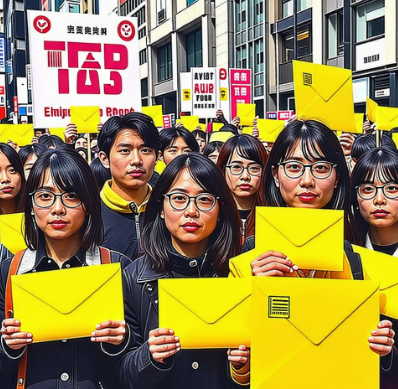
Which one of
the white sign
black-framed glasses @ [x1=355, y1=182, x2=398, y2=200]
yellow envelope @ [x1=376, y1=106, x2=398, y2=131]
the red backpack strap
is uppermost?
the white sign

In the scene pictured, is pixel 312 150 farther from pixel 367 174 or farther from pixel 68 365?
pixel 68 365

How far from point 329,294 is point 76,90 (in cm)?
423

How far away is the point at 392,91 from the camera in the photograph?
17.5 m

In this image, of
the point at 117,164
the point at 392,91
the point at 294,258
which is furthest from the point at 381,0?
the point at 294,258

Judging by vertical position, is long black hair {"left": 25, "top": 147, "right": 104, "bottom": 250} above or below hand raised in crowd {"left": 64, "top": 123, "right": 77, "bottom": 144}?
below

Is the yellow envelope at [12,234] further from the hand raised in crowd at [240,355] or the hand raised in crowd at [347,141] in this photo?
the hand raised in crowd at [347,141]

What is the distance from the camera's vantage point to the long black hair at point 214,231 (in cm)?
251

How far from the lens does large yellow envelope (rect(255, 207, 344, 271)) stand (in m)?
2.16

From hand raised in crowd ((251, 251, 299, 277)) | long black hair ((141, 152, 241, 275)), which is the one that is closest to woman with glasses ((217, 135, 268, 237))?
long black hair ((141, 152, 241, 275))

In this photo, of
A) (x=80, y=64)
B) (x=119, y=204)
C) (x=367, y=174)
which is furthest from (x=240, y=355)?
(x=80, y=64)

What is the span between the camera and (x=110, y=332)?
2.13 metres

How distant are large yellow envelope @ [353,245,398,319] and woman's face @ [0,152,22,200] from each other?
258cm

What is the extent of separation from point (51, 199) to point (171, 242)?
0.57 meters

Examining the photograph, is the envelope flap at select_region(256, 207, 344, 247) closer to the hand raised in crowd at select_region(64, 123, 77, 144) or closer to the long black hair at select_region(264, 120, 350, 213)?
the long black hair at select_region(264, 120, 350, 213)
